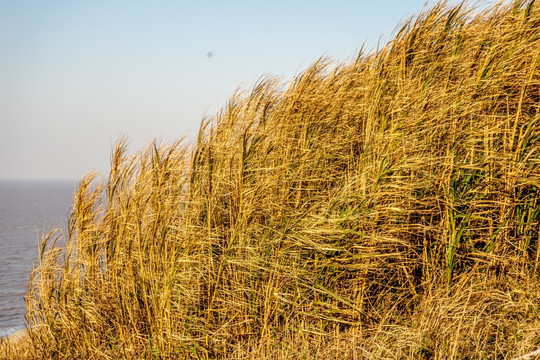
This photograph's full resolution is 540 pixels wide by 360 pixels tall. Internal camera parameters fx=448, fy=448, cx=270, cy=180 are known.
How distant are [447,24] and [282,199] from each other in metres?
2.42

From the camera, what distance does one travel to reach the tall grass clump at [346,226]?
3.36 meters

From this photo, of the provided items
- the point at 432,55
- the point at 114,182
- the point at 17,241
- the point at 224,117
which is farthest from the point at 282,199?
the point at 17,241

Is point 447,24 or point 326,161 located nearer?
point 326,161

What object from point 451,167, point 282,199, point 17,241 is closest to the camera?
point 451,167

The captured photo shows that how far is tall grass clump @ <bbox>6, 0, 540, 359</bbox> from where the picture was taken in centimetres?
336

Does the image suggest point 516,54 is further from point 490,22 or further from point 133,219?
point 133,219

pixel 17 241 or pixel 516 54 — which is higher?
pixel 516 54

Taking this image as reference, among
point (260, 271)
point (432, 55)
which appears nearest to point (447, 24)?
point (432, 55)

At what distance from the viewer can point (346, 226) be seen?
3.44 m

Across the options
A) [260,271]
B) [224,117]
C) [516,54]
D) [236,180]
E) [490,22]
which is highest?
[490,22]

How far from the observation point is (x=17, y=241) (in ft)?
83.4

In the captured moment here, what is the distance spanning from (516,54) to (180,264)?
3.45 meters

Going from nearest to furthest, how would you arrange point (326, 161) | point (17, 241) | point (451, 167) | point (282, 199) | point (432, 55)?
point (451, 167) → point (282, 199) → point (326, 161) → point (432, 55) → point (17, 241)

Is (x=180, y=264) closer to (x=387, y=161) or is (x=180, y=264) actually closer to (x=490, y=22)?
(x=387, y=161)
